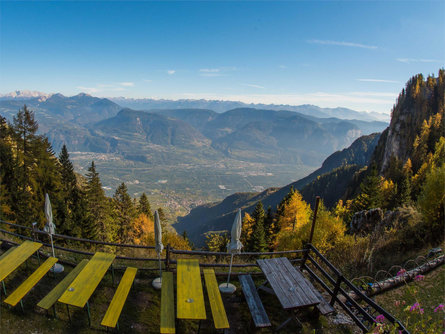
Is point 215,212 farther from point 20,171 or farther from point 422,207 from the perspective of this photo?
point 422,207

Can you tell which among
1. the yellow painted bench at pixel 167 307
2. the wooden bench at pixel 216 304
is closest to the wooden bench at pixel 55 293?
the yellow painted bench at pixel 167 307

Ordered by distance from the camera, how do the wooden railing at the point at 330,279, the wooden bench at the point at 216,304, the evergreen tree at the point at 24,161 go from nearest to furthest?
the wooden bench at the point at 216,304 → the wooden railing at the point at 330,279 → the evergreen tree at the point at 24,161

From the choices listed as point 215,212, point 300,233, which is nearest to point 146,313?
point 300,233

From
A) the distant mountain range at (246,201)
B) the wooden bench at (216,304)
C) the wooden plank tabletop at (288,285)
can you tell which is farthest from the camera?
the distant mountain range at (246,201)

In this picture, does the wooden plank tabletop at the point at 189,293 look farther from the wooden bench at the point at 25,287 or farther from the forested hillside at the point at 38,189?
the forested hillside at the point at 38,189

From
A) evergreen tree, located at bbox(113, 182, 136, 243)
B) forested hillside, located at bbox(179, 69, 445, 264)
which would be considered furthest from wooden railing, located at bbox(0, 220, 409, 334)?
evergreen tree, located at bbox(113, 182, 136, 243)

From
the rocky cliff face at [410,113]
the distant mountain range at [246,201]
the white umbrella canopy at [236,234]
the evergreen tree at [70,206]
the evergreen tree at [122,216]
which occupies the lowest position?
the distant mountain range at [246,201]
